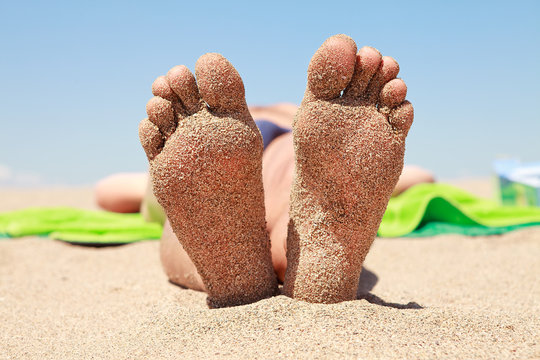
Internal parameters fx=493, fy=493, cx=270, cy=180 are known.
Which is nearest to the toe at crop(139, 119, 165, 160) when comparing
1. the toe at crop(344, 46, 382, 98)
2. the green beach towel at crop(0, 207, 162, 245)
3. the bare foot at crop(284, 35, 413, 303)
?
the bare foot at crop(284, 35, 413, 303)

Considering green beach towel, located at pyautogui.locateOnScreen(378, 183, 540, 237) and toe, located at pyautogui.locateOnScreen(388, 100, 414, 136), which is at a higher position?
toe, located at pyautogui.locateOnScreen(388, 100, 414, 136)

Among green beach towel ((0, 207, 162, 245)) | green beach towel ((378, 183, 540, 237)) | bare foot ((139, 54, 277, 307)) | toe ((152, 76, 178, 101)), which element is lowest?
green beach towel ((0, 207, 162, 245))

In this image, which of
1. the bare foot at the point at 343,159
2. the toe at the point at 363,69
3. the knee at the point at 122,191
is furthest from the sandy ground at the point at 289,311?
the knee at the point at 122,191

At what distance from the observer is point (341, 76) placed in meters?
1.04

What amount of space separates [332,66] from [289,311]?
1.66 feet

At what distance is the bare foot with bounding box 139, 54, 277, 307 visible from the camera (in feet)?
3.37

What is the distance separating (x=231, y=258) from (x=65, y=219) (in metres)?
2.01

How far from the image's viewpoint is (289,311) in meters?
0.96

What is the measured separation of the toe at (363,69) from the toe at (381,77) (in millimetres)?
14

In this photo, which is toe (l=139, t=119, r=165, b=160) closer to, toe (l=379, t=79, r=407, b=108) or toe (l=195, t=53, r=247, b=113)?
toe (l=195, t=53, r=247, b=113)

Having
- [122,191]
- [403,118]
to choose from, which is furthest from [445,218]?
[122,191]

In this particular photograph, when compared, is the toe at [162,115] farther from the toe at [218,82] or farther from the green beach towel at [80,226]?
the green beach towel at [80,226]

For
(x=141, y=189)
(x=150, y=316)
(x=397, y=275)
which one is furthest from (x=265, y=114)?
(x=150, y=316)

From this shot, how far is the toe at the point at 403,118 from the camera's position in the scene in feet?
3.46
